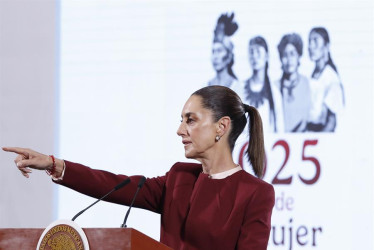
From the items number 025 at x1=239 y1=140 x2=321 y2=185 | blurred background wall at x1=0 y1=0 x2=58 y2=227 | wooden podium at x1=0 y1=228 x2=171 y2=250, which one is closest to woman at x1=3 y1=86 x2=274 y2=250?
wooden podium at x1=0 y1=228 x2=171 y2=250

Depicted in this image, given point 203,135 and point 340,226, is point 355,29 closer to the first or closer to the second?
point 340,226

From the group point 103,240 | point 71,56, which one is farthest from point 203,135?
point 71,56

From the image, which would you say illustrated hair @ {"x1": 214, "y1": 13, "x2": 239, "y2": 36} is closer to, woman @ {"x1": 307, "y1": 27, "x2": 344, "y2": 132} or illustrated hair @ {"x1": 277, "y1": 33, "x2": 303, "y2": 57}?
illustrated hair @ {"x1": 277, "y1": 33, "x2": 303, "y2": 57}

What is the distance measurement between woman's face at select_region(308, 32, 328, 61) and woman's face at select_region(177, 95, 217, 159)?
3.30 feet

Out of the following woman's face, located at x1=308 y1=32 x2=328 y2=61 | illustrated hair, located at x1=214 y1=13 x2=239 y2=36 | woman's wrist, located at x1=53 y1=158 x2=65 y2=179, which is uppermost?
illustrated hair, located at x1=214 y1=13 x2=239 y2=36

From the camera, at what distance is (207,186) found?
221 cm

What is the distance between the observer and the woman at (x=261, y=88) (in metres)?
3.10

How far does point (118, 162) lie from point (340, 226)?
104cm

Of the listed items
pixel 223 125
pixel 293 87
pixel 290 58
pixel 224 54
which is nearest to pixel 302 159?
pixel 293 87

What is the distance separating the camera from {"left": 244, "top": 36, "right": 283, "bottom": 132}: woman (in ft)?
10.2

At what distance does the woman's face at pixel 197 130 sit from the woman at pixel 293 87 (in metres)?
0.95

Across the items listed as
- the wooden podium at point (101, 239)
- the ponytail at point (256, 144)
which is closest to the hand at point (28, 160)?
the wooden podium at point (101, 239)

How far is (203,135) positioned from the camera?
2.16 meters

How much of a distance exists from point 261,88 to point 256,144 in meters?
0.85
